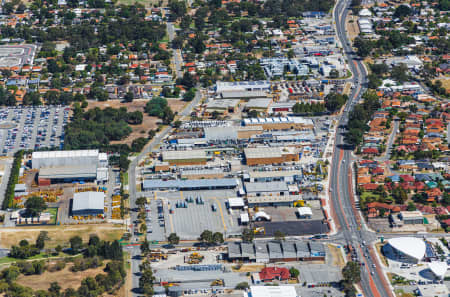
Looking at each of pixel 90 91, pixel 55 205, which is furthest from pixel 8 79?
pixel 55 205

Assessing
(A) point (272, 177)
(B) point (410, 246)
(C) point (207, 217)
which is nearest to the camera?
(B) point (410, 246)

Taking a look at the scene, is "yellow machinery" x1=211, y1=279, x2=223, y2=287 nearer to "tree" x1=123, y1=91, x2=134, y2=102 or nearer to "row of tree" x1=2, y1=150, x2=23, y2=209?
"row of tree" x1=2, y1=150, x2=23, y2=209

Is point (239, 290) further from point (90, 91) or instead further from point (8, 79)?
point (8, 79)

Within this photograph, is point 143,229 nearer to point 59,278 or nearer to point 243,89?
point 59,278

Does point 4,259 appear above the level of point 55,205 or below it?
below

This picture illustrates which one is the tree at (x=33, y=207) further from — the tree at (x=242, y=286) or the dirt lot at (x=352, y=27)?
the dirt lot at (x=352, y=27)

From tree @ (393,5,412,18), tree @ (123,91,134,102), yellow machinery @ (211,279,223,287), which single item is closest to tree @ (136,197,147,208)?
yellow machinery @ (211,279,223,287)

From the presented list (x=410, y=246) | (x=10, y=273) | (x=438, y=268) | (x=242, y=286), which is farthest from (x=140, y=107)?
(x=438, y=268)
